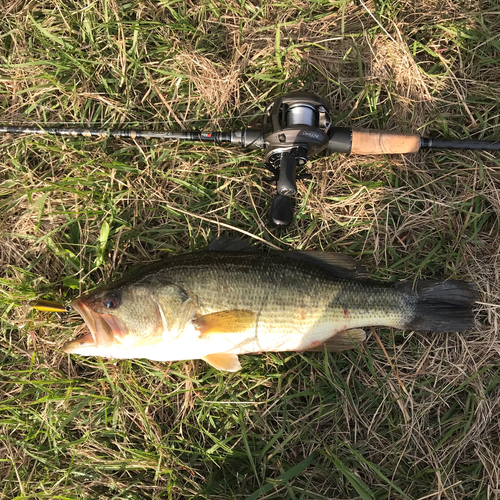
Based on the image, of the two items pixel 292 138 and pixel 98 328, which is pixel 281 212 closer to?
pixel 292 138

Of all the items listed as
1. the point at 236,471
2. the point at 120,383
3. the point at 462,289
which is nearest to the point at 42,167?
the point at 120,383

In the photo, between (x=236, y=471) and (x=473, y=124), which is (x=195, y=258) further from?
(x=473, y=124)

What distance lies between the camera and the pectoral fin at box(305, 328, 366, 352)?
289 centimetres

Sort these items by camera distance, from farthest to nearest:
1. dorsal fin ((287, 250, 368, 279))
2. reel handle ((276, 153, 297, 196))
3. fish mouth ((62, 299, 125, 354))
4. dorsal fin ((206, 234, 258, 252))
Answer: dorsal fin ((287, 250, 368, 279)) → dorsal fin ((206, 234, 258, 252)) → reel handle ((276, 153, 297, 196)) → fish mouth ((62, 299, 125, 354))

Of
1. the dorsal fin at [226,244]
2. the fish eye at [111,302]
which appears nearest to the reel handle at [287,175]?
the dorsal fin at [226,244]

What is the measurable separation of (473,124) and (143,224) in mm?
3153

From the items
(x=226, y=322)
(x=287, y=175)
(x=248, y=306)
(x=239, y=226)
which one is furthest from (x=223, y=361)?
(x=287, y=175)

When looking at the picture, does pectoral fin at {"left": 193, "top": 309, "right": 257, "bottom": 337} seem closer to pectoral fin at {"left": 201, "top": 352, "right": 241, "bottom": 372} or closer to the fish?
the fish

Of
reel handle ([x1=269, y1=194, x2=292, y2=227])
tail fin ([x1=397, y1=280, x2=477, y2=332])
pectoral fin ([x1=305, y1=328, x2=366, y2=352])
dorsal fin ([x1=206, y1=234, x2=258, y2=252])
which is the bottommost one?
pectoral fin ([x1=305, y1=328, x2=366, y2=352])

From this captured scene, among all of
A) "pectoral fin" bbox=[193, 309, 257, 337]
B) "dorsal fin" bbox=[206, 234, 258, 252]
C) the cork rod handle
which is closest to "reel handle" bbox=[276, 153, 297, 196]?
"dorsal fin" bbox=[206, 234, 258, 252]

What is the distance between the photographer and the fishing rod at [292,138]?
8.95 ft

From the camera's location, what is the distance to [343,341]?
2.91m

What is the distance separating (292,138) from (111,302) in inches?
68.5

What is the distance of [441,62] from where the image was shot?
11.4 ft
